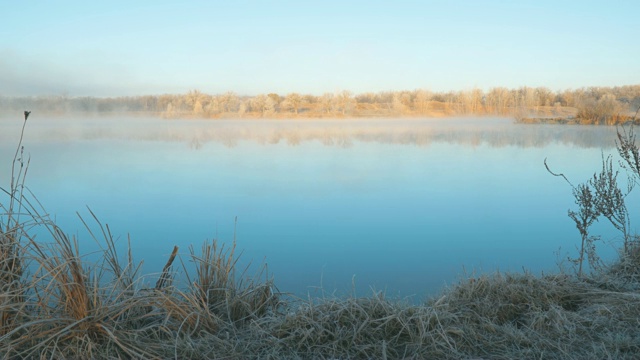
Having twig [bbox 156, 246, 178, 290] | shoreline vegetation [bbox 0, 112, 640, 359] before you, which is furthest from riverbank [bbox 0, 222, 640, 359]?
twig [bbox 156, 246, 178, 290]

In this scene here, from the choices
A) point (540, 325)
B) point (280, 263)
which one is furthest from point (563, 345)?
point (280, 263)

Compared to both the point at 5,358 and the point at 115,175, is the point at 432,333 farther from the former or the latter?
the point at 115,175

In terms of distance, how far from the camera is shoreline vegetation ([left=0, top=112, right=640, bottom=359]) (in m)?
2.27

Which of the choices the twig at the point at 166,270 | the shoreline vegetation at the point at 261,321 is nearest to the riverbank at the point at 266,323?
the shoreline vegetation at the point at 261,321

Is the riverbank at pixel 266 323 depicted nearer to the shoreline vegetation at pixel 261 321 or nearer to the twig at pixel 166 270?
the shoreline vegetation at pixel 261 321

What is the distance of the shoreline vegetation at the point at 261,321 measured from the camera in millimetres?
2270

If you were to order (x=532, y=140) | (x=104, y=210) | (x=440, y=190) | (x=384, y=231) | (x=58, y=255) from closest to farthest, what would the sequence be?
1. (x=58, y=255)
2. (x=384, y=231)
3. (x=104, y=210)
4. (x=440, y=190)
5. (x=532, y=140)

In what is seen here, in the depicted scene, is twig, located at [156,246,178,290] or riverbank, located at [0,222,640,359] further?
twig, located at [156,246,178,290]

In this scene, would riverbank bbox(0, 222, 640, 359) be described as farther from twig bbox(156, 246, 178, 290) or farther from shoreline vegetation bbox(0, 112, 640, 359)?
twig bbox(156, 246, 178, 290)

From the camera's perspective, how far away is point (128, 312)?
8.07 ft

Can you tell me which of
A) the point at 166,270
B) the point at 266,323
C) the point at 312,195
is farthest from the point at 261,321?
the point at 312,195

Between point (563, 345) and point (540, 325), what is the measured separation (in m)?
0.20

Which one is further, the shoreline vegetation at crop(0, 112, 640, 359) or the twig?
the twig

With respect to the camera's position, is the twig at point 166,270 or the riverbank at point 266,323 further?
the twig at point 166,270
